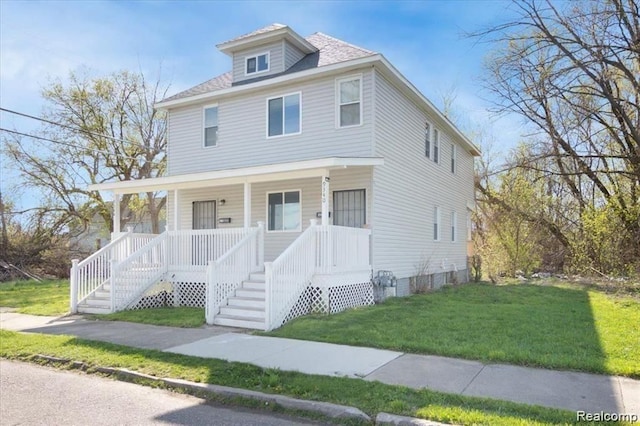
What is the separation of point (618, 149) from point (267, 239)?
1621 centimetres

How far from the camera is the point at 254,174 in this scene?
11.6 metres

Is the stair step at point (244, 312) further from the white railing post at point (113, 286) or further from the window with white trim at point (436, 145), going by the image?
the window with white trim at point (436, 145)

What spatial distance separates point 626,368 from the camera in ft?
18.9

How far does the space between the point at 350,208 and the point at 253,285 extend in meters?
3.60

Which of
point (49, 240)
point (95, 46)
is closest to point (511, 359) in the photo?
point (95, 46)

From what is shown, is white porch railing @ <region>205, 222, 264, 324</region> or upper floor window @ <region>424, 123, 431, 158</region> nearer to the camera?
white porch railing @ <region>205, 222, 264, 324</region>

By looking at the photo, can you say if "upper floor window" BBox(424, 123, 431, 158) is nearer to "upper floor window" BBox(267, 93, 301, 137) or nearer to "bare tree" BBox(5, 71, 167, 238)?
"upper floor window" BBox(267, 93, 301, 137)

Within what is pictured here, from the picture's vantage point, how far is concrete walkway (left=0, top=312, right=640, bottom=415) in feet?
16.1

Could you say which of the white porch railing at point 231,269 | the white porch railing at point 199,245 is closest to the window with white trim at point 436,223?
the white porch railing at point 231,269

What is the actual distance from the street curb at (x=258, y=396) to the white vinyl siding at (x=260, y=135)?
26.1 feet

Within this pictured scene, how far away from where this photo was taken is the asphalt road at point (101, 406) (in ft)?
15.2

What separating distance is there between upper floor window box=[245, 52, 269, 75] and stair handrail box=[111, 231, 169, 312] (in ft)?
19.6

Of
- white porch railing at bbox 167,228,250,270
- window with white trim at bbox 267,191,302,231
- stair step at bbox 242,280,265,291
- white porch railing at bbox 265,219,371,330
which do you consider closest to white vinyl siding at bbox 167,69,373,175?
window with white trim at bbox 267,191,302,231

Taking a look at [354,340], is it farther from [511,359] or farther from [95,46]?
[95,46]
